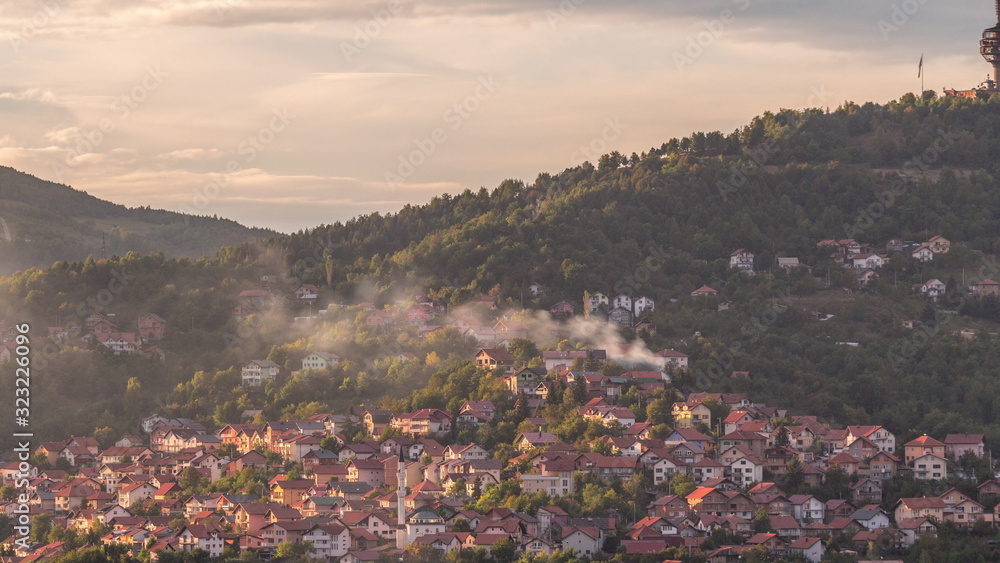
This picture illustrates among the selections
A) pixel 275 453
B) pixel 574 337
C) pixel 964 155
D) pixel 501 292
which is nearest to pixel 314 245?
pixel 501 292

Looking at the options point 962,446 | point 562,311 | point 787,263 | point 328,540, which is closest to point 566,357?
point 562,311

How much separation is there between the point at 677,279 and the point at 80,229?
57.0 metres

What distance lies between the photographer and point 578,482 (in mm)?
52281

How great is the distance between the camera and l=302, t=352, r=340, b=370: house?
6819 centimetres

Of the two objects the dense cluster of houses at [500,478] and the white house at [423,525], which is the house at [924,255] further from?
the white house at [423,525]

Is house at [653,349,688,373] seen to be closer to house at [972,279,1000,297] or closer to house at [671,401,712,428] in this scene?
house at [671,401,712,428]

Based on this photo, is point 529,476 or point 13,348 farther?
point 13,348

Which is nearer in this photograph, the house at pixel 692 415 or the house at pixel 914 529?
the house at pixel 914 529

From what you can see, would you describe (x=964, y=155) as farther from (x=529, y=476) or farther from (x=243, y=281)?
(x=529, y=476)

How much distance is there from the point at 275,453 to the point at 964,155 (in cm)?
4714

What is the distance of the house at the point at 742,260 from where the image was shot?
80.2 m

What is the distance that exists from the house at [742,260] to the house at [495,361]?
1876 centimetres

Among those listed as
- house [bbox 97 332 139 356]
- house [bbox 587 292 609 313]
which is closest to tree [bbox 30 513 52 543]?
house [bbox 97 332 139 356]

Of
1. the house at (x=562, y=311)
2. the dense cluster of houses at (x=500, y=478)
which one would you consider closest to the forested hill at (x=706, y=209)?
the house at (x=562, y=311)
